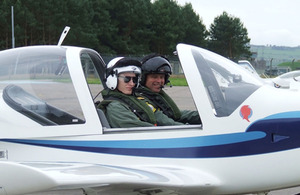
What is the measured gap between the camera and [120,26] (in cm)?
5478

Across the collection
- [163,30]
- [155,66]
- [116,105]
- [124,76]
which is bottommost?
[116,105]

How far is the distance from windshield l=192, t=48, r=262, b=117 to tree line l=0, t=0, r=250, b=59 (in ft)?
136

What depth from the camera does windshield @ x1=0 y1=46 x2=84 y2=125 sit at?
334 cm

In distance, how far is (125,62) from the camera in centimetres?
356

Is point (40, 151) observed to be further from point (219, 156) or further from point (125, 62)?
point (219, 156)

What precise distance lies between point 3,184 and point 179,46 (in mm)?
1896

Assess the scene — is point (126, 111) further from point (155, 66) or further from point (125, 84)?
point (155, 66)

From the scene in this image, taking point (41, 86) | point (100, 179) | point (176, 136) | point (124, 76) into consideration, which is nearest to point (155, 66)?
point (124, 76)

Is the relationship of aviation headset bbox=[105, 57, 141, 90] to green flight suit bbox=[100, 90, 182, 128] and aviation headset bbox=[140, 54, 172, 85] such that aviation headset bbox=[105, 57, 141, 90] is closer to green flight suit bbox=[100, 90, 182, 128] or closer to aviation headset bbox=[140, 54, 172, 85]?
green flight suit bbox=[100, 90, 182, 128]

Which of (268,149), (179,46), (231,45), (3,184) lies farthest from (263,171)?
(231,45)

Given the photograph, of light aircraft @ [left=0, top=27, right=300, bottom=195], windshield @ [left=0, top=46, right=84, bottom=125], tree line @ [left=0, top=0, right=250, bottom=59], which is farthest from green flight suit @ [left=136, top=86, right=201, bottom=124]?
tree line @ [left=0, top=0, right=250, bottom=59]

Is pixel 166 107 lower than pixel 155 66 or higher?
lower

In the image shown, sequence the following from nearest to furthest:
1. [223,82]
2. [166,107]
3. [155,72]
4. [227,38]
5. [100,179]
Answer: [100,179]
[223,82]
[155,72]
[166,107]
[227,38]

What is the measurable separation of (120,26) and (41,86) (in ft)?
172
